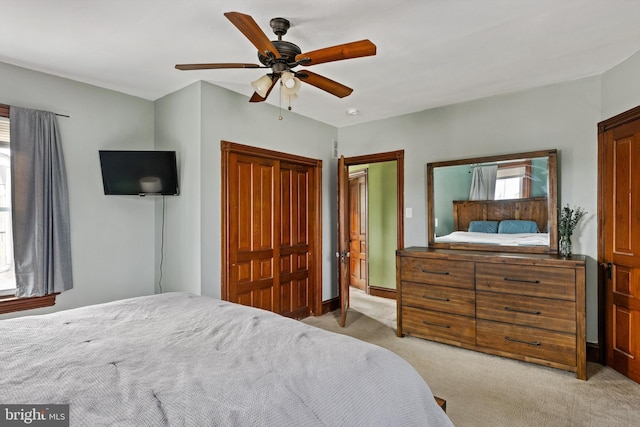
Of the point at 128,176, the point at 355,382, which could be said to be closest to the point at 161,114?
the point at 128,176

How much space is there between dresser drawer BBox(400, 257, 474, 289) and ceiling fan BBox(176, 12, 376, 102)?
1942 millimetres

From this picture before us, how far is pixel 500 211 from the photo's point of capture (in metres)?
3.54

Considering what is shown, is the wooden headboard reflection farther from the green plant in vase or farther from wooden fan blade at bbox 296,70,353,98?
wooden fan blade at bbox 296,70,353,98

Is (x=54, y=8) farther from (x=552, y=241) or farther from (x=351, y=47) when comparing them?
(x=552, y=241)

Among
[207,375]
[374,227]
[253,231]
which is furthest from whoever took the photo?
[374,227]

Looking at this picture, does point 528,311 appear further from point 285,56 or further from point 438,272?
point 285,56

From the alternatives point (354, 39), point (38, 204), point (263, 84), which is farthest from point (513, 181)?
point (38, 204)

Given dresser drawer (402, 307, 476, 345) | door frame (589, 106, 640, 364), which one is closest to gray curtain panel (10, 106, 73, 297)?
dresser drawer (402, 307, 476, 345)

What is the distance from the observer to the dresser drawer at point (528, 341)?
9.21 ft

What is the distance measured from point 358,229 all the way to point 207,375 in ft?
16.5

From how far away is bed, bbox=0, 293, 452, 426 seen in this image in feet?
3.35

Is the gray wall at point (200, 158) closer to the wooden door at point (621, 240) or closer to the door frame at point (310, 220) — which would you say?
the door frame at point (310, 220)

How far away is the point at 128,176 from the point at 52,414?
8.87 ft

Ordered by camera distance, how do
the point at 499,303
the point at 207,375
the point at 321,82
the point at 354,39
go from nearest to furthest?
the point at 207,375
the point at 321,82
the point at 354,39
the point at 499,303
